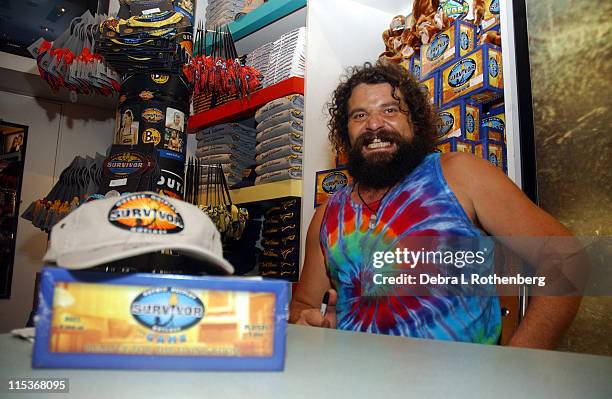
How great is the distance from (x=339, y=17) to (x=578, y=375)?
2408 millimetres

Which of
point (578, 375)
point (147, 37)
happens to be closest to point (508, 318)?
point (578, 375)

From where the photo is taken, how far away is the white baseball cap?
55 centimetres

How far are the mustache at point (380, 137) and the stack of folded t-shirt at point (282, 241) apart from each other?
0.68 m

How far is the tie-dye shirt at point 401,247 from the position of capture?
141cm

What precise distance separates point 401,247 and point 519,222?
1.20 ft

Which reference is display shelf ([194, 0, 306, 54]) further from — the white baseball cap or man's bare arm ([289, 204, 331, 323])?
the white baseball cap

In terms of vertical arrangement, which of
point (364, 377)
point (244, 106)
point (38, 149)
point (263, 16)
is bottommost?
point (364, 377)

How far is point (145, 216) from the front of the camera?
594 millimetres

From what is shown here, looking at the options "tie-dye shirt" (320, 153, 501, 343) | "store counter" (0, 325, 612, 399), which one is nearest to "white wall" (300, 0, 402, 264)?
"tie-dye shirt" (320, 153, 501, 343)

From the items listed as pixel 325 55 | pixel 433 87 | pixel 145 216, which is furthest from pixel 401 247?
pixel 325 55

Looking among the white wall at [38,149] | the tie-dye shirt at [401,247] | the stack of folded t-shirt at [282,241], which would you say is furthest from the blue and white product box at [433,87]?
the white wall at [38,149]

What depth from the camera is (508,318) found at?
1.59 m

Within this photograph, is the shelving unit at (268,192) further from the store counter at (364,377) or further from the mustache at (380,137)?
the store counter at (364,377)

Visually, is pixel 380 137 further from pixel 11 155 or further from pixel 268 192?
pixel 11 155
